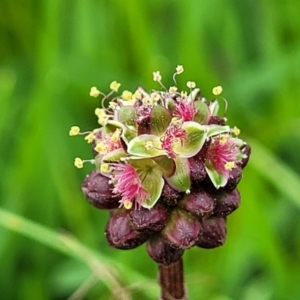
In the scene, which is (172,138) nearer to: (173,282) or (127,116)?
(127,116)

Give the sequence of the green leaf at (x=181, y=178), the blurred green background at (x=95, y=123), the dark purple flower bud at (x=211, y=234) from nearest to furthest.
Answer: the green leaf at (x=181, y=178) < the dark purple flower bud at (x=211, y=234) < the blurred green background at (x=95, y=123)

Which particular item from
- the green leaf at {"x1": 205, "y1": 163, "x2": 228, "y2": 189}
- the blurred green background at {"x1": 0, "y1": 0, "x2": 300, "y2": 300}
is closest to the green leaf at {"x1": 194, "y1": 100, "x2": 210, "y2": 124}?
the green leaf at {"x1": 205, "y1": 163, "x2": 228, "y2": 189}

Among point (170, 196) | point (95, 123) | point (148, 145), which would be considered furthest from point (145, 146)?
point (95, 123)

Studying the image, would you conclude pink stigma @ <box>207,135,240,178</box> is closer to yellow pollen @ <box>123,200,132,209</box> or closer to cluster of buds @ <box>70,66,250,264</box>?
cluster of buds @ <box>70,66,250,264</box>

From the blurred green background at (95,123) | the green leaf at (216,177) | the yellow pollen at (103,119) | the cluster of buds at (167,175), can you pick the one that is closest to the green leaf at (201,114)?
the cluster of buds at (167,175)

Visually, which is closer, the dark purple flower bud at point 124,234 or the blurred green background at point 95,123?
the dark purple flower bud at point 124,234

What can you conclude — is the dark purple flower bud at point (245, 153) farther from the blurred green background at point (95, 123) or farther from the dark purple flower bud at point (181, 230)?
the blurred green background at point (95, 123)
